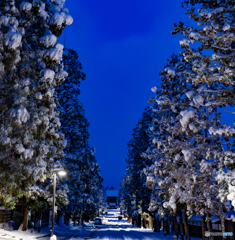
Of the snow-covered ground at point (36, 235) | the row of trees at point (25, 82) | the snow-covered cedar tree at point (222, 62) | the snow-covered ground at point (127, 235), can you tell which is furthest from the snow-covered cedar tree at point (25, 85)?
the snow-covered ground at point (127, 235)

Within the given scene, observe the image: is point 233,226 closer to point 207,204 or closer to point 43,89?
point 207,204

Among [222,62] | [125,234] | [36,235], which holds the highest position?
[222,62]

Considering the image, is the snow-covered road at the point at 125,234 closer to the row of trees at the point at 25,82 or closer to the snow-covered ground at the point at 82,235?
the snow-covered ground at the point at 82,235

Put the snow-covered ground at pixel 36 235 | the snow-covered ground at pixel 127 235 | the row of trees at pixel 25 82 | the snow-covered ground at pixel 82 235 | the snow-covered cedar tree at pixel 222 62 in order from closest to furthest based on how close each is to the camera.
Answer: the snow-covered cedar tree at pixel 222 62
the row of trees at pixel 25 82
the snow-covered ground at pixel 36 235
the snow-covered ground at pixel 82 235
the snow-covered ground at pixel 127 235

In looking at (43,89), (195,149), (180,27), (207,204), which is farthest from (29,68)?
(207,204)

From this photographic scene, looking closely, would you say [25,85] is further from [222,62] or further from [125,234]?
[125,234]

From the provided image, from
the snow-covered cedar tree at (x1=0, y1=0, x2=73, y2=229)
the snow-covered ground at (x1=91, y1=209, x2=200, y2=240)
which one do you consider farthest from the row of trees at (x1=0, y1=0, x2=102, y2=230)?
the snow-covered ground at (x1=91, y1=209, x2=200, y2=240)

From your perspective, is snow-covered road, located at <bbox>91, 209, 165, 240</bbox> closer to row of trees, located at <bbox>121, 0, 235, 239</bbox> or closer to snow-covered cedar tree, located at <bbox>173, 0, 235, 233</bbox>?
row of trees, located at <bbox>121, 0, 235, 239</bbox>

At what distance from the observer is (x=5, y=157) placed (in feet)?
45.1

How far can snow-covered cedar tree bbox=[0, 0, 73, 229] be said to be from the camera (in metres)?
13.1

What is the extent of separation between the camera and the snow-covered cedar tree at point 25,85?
1311cm

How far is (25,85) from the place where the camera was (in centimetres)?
1405

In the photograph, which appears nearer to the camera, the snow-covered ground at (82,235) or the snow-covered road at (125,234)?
the snow-covered ground at (82,235)

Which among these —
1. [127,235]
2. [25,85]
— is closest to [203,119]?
[25,85]
